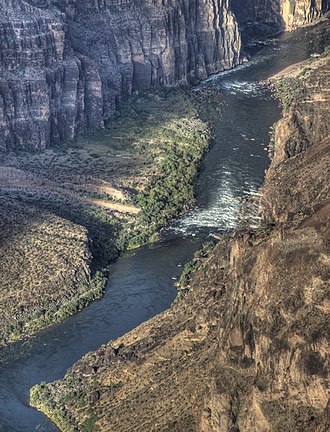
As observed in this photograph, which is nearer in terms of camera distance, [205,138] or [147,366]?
[147,366]

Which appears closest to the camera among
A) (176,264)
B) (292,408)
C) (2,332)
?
(292,408)

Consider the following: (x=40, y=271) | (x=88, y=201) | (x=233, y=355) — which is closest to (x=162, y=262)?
(x=40, y=271)

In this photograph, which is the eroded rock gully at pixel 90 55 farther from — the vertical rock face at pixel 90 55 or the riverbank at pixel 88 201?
the riverbank at pixel 88 201

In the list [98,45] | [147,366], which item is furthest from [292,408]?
[98,45]

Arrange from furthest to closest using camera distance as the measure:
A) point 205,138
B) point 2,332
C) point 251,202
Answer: point 205,138, point 251,202, point 2,332

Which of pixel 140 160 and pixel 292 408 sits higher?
pixel 292 408

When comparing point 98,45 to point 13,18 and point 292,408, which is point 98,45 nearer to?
point 13,18

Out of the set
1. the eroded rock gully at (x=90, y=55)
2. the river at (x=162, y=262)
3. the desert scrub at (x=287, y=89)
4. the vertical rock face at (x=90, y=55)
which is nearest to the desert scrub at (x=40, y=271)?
the river at (x=162, y=262)
